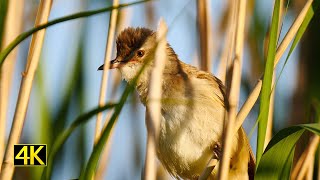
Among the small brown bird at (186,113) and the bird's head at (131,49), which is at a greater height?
the bird's head at (131,49)

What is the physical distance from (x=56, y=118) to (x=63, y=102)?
88 mm

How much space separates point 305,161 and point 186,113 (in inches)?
20.9

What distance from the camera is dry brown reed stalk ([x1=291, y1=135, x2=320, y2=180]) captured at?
2453mm

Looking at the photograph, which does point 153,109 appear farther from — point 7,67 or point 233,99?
point 7,67

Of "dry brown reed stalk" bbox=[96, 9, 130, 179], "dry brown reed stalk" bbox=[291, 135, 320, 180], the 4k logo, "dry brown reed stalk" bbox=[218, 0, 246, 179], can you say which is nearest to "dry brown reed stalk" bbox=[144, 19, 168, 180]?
"dry brown reed stalk" bbox=[218, 0, 246, 179]

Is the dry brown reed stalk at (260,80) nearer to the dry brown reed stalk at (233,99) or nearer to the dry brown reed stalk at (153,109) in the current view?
the dry brown reed stalk at (233,99)

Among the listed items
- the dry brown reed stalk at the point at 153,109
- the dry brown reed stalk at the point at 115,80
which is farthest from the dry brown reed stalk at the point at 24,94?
the dry brown reed stalk at the point at 115,80

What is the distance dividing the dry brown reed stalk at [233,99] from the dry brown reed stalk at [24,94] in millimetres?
620

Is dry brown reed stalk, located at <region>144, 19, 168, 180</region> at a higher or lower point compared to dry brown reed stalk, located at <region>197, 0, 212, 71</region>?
lower

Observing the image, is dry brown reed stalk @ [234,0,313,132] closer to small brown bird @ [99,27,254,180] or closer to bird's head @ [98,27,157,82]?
small brown bird @ [99,27,254,180]

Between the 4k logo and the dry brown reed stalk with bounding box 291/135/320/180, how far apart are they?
3.53 feet

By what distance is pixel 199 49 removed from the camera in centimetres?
278

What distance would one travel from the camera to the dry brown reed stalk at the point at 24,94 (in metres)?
1.79

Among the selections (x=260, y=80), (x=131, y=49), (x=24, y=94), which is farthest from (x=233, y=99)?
(x=131, y=49)
